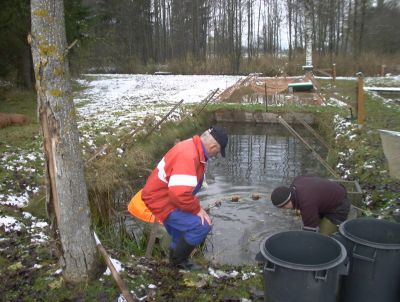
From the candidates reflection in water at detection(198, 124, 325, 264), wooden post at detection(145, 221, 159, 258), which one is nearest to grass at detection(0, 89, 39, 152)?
reflection in water at detection(198, 124, 325, 264)

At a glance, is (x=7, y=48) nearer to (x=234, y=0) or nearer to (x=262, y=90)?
(x=262, y=90)

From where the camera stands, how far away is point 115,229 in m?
5.77

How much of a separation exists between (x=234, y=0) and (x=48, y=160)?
46474 mm

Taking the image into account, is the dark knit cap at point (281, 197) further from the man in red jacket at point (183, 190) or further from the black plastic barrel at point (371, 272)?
the black plastic barrel at point (371, 272)

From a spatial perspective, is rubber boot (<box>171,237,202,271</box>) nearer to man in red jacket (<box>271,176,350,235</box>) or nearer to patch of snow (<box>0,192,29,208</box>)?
man in red jacket (<box>271,176,350,235</box>)

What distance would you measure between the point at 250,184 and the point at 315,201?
14.9 ft

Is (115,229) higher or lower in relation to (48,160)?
lower

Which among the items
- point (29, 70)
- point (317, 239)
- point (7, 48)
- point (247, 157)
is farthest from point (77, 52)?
point (317, 239)

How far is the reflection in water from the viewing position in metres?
6.01

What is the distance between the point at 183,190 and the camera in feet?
12.1

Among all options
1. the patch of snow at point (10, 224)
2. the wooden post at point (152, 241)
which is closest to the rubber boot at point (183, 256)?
the wooden post at point (152, 241)

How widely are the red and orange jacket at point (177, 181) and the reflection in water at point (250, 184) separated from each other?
1712 millimetres

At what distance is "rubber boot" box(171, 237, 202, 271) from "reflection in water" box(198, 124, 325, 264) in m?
1.04

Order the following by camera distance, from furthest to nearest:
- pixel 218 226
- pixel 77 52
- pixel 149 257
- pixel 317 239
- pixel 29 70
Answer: pixel 77 52, pixel 29 70, pixel 218 226, pixel 149 257, pixel 317 239
